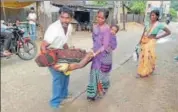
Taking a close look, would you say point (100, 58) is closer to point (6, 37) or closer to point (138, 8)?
point (6, 37)

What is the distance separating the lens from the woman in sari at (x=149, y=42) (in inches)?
281

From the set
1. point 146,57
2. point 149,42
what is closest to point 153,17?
point 149,42

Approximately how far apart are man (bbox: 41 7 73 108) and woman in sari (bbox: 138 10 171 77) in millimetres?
2710

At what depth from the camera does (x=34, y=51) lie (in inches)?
382

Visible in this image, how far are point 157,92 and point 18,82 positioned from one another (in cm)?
292

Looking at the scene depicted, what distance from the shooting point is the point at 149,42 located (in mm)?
7305

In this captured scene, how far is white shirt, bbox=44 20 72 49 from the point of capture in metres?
4.75

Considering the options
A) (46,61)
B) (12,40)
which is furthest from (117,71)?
(46,61)

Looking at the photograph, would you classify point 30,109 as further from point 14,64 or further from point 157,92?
point 14,64

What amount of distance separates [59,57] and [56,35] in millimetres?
333

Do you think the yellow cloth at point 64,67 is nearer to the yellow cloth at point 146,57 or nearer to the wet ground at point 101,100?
the wet ground at point 101,100

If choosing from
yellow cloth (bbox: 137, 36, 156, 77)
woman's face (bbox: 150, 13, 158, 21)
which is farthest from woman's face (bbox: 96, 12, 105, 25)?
yellow cloth (bbox: 137, 36, 156, 77)

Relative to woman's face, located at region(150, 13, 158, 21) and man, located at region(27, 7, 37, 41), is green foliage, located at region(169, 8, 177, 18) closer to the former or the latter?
man, located at region(27, 7, 37, 41)

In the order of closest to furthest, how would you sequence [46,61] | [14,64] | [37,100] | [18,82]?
[46,61] → [37,100] → [18,82] → [14,64]
